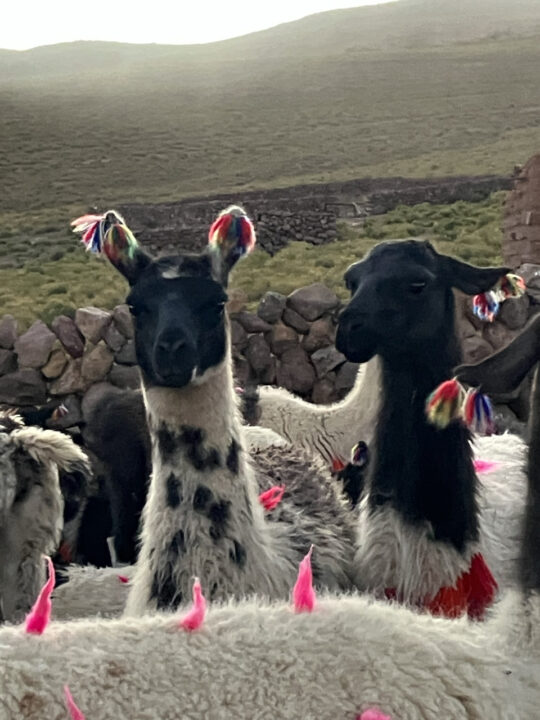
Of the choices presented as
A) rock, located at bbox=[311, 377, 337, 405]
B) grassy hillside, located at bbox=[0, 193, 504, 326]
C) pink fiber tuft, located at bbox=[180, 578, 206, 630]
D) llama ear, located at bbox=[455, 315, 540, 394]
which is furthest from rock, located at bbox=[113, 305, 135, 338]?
pink fiber tuft, located at bbox=[180, 578, 206, 630]

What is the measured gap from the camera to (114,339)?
28.5 feet

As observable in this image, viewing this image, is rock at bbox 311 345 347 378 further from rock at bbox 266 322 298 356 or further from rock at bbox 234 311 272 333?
rock at bbox 234 311 272 333

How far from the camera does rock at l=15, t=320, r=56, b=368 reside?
8641mm

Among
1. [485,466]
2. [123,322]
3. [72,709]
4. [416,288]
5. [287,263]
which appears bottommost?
[287,263]

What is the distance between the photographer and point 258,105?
6309cm

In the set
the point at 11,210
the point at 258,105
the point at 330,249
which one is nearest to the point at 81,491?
the point at 330,249

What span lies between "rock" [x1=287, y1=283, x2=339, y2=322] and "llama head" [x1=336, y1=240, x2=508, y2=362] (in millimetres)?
5178

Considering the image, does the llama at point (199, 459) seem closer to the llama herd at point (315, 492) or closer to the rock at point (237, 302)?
the llama herd at point (315, 492)

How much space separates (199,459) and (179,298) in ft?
2.02

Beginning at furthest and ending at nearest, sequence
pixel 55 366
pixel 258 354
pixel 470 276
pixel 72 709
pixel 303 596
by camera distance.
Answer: pixel 258 354, pixel 55 366, pixel 470 276, pixel 303 596, pixel 72 709

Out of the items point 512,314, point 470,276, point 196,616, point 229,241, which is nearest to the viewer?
point 196,616

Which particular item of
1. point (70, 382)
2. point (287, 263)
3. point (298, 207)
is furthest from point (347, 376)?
point (298, 207)

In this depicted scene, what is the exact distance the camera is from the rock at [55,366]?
862 cm

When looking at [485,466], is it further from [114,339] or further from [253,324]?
[114,339]
